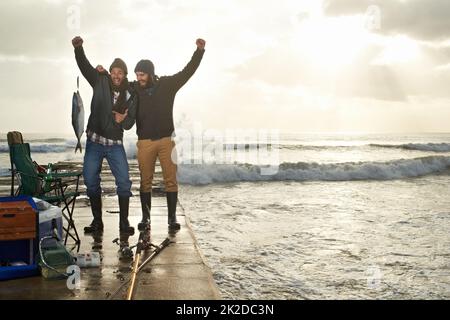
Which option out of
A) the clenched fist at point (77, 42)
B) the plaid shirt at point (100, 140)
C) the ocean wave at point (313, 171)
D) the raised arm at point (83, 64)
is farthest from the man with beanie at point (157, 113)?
the ocean wave at point (313, 171)

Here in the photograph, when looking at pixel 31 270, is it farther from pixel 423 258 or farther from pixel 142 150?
pixel 423 258

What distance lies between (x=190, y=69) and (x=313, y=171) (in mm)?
18793

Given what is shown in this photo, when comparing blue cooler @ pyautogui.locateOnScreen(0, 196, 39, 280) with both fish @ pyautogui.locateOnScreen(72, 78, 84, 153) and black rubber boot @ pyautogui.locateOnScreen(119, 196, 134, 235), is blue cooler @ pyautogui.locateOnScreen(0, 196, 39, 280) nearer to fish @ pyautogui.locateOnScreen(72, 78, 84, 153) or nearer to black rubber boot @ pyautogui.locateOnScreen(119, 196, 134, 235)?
black rubber boot @ pyautogui.locateOnScreen(119, 196, 134, 235)

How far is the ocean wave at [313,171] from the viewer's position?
20.2 metres

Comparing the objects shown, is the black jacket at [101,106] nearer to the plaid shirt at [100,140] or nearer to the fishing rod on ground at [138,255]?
the plaid shirt at [100,140]

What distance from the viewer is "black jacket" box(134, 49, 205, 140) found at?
18.9 feet

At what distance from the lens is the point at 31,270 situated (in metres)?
3.90

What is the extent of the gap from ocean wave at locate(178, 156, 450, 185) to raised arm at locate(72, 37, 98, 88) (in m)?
13.9

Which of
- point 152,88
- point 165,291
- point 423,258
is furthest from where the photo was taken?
point 423,258

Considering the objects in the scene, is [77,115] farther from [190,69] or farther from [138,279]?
[138,279]

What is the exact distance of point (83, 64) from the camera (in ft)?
17.9

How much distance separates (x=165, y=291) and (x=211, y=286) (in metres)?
0.40

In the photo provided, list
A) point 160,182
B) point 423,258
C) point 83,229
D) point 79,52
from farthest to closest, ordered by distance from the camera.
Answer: point 160,182, point 423,258, point 83,229, point 79,52
